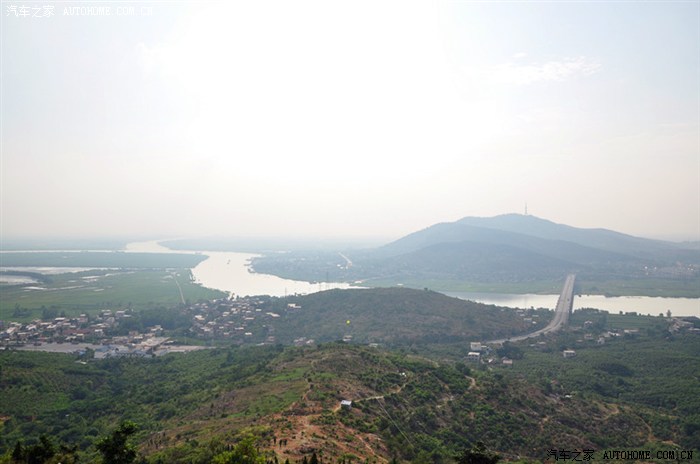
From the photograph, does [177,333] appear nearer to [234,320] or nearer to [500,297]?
[234,320]

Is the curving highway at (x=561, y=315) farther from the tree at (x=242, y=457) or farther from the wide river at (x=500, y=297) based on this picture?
the tree at (x=242, y=457)

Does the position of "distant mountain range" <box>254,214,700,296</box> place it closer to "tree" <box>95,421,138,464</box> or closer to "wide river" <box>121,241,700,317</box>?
"wide river" <box>121,241,700,317</box>

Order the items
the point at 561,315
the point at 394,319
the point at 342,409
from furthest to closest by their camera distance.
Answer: the point at 561,315
the point at 394,319
the point at 342,409

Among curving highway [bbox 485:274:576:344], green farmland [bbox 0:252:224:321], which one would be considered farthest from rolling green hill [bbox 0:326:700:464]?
green farmland [bbox 0:252:224:321]

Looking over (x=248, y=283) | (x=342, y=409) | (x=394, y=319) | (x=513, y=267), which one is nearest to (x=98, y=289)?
(x=248, y=283)

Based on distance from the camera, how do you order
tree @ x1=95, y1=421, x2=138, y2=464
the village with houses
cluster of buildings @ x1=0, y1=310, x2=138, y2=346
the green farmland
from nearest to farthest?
tree @ x1=95, y1=421, x2=138, y2=464, the village with houses, cluster of buildings @ x1=0, y1=310, x2=138, y2=346, the green farmland

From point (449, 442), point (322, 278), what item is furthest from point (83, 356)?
point (322, 278)
